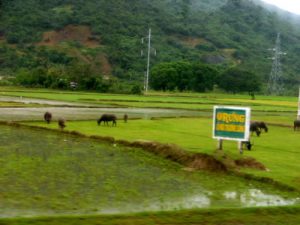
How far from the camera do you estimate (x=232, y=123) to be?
16766 millimetres

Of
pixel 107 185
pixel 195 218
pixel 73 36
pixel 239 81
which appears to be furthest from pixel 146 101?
pixel 73 36

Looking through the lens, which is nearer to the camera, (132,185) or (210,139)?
(132,185)

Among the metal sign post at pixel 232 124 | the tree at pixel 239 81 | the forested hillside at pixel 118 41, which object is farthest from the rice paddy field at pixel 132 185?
the tree at pixel 239 81

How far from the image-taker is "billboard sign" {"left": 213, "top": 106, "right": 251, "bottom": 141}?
16516mm

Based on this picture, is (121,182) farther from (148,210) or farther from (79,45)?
(79,45)

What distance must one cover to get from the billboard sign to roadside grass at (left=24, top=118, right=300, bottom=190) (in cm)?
52

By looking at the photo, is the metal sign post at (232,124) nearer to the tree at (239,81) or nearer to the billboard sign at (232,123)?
the billboard sign at (232,123)

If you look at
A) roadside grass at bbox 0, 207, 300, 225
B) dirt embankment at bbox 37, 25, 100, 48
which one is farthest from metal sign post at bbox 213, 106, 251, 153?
dirt embankment at bbox 37, 25, 100, 48

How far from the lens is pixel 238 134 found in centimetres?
1666

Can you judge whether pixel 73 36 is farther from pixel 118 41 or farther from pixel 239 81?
pixel 239 81

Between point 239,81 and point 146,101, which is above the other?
point 239,81

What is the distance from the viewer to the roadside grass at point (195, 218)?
8648 mm

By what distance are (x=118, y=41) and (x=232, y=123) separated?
3432 inches

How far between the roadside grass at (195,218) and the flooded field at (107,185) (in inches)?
23.8
